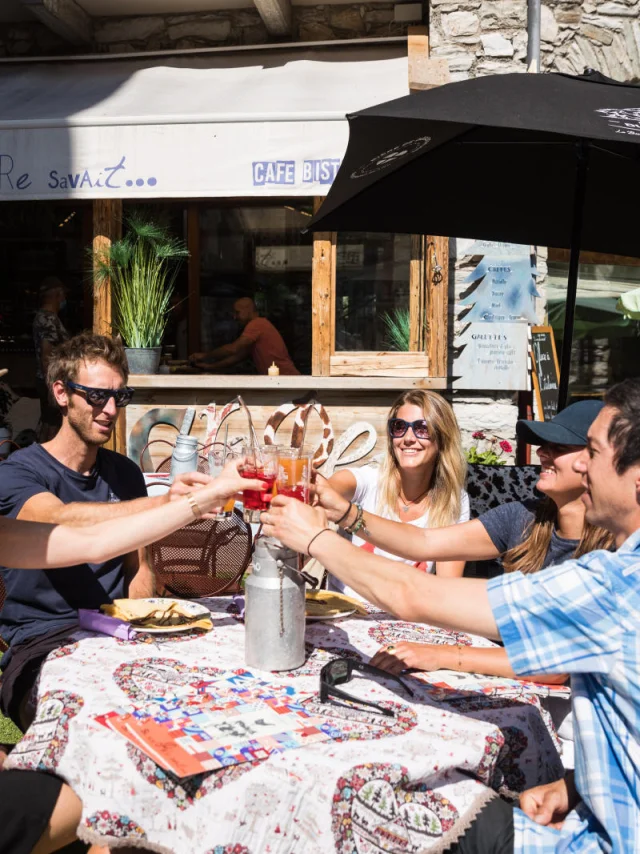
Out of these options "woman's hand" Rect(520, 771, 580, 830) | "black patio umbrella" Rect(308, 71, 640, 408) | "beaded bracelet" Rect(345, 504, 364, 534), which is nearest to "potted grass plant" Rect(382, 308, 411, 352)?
"black patio umbrella" Rect(308, 71, 640, 408)

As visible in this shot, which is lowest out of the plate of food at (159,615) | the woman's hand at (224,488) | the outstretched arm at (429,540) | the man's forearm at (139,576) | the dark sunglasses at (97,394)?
the man's forearm at (139,576)

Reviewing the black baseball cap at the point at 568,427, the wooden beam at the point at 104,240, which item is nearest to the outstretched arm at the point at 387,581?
the black baseball cap at the point at 568,427

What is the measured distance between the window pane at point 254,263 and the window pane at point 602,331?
2.53 metres

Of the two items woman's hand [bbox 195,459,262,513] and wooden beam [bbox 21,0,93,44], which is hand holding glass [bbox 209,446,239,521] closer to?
woman's hand [bbox 195,459,262,513]

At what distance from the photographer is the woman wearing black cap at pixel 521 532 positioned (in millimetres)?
2125

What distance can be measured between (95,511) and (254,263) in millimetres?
6482

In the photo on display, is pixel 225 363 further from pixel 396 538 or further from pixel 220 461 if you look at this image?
pixel 220 461

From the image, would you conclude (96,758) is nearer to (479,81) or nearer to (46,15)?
(479,81)

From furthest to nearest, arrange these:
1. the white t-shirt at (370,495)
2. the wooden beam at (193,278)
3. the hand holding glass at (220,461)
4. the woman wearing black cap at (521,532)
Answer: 1. the wooden beam at (193,278)
2. the white t-shirt at (370,495)
3. the hand holding glass at (220,461)
4. the woman wearing black cap at (521,532)

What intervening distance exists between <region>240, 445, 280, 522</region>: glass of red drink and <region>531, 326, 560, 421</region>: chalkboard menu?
4.56 m

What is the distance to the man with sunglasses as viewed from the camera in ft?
8.04

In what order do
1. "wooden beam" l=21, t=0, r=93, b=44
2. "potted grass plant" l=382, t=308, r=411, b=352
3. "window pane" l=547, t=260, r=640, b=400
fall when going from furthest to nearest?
"window pane" l=547, t=260, r=640, b=400
"wooden beam" l=21, t=0, r=93, b=44
"potted grass plant" l=382, t=308, r=411, b=352

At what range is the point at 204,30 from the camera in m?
7.89

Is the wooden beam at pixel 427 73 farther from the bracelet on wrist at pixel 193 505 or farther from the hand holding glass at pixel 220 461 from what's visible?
the bracelet on wrist at pixel 193 505
